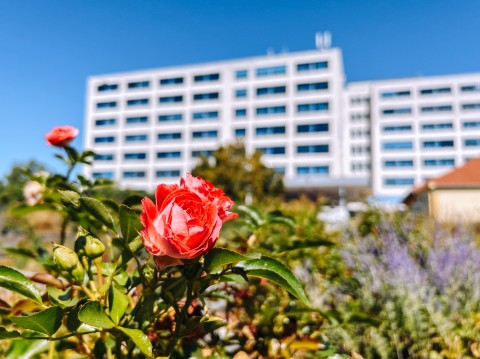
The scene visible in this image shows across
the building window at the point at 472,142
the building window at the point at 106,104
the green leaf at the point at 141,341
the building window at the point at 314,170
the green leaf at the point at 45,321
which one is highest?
the building window at the point at 106,104

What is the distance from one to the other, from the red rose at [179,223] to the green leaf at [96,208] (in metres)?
0.09

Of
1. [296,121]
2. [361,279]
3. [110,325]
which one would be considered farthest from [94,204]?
[296,121]

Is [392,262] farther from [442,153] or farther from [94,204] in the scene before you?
[442,153]

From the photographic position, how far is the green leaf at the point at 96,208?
28.1 inches

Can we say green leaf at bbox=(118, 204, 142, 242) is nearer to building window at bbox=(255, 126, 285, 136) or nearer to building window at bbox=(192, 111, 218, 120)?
building window at bbox=(255, 126, 285, 136)

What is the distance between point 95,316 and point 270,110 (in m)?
48.1

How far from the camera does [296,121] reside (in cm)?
4697

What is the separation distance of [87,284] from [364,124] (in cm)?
5612

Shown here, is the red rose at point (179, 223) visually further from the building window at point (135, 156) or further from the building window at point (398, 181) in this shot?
the building window at point (398, 181)

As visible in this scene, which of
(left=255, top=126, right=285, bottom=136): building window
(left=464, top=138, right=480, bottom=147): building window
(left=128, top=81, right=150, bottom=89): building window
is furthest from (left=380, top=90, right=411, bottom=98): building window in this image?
(left=128, top=81, right=150, bottom=89): building window

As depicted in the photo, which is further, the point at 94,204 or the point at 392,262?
the point at 392,262

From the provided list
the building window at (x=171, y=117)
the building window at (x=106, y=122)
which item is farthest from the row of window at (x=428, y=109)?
the building window at (x=106, y=122)

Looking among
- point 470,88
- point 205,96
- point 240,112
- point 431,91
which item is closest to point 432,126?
point 431,91

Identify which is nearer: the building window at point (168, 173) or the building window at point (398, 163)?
the building window at point (168, 173)
